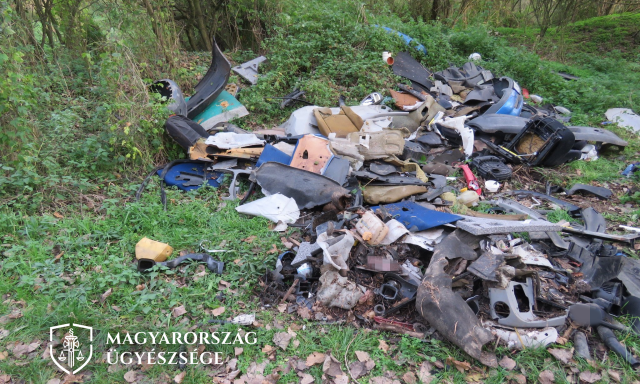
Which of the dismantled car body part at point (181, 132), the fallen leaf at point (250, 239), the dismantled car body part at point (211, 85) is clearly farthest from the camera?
the dismantled car body part at point (211, 85)

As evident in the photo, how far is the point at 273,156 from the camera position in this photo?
4855mm

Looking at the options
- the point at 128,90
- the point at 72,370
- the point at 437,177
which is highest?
the point at 128,90

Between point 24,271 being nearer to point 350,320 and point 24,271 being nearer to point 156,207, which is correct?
point 156,207

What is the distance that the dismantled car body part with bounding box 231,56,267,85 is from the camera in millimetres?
7279

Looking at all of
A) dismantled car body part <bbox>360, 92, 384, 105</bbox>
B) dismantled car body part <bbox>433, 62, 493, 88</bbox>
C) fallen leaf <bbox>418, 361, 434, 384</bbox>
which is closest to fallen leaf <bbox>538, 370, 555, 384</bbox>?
fallen leaf <bbox>418, 361, 434, 384</bbox>

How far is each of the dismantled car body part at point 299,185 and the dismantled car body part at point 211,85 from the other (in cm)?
225

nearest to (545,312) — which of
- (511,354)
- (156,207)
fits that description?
(511,354)

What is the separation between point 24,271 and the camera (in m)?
3.33

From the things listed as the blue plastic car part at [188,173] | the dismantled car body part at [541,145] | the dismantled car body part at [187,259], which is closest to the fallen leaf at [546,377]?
the dismantled car body part at [187,259]

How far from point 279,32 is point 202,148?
12.2 ft

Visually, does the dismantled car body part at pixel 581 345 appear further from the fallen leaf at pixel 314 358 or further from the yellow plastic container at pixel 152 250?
the yellow plastic container at pixel 152 250

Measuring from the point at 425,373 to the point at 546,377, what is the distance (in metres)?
0.82

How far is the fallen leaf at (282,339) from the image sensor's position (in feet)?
9.24

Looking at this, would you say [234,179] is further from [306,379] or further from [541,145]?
[541,145]
